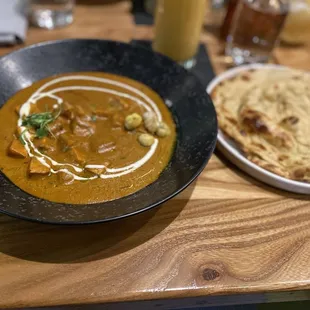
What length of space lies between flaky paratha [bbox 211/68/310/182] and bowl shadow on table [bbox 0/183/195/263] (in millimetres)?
447

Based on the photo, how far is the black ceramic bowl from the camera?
0.96m

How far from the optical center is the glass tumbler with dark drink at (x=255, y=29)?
1764 mm

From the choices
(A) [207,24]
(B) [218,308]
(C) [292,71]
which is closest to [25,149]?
(B) [218,308]

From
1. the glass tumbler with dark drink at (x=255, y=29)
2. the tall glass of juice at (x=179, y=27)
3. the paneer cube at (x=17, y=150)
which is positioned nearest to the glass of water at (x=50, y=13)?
the tall glass of juice at (x=179, y=27)

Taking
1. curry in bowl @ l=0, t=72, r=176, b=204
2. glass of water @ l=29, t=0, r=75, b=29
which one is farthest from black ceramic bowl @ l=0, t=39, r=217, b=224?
glass of water @ l=29, t=0, r=75, b=29

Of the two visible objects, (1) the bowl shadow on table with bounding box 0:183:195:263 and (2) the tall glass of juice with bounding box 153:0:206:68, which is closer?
(1) the bowl shadow on table with bounding box 0:183:195:263

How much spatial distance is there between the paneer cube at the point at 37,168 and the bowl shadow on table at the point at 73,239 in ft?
0.48

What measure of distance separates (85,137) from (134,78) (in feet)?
1.23

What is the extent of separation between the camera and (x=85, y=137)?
1.24 metres

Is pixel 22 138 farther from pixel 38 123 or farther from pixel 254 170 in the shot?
pixel 254 170

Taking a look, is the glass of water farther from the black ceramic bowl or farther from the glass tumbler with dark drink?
the glass tumbler with dark drink

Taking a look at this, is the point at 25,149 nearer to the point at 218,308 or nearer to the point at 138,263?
the point at 138,263

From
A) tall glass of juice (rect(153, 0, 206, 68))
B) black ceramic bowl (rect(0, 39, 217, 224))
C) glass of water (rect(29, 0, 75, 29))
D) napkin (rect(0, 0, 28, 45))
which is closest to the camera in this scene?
black ceramic bowl (rect(0, 39, 217, 224))

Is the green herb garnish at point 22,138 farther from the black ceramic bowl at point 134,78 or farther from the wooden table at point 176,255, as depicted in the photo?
the wooden table at point 176,255
